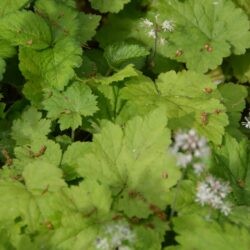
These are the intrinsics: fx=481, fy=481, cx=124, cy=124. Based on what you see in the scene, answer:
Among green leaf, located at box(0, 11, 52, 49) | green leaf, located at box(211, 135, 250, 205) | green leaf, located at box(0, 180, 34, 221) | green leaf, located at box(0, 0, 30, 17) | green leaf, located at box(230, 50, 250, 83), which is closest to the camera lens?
green leaf, located at box(0, 180, 34, 221)

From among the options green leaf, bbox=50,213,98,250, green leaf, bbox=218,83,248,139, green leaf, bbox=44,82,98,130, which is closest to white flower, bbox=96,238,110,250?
green leaf, bbox=50,213,98,250

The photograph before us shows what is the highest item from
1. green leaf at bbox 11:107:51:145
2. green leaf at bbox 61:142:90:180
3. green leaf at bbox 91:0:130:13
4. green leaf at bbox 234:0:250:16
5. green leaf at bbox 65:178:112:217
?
green leaf at bbox 234:0:250:16

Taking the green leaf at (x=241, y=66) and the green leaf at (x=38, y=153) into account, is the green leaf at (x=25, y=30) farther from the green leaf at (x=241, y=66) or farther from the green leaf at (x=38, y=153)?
the green leaf at (x=241, y=66)

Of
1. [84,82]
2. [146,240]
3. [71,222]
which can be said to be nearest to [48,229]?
[71,222]

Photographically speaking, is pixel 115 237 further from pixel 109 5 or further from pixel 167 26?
pixel 109 5

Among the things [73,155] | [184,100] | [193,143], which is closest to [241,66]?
[184,100]

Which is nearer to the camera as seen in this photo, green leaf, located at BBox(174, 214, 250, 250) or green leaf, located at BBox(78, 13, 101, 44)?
green leaf, located at BBox(174, 214, 250, 250)

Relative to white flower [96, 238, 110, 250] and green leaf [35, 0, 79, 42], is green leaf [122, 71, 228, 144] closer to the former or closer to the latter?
green leaf [35, 0, 79, 42]
